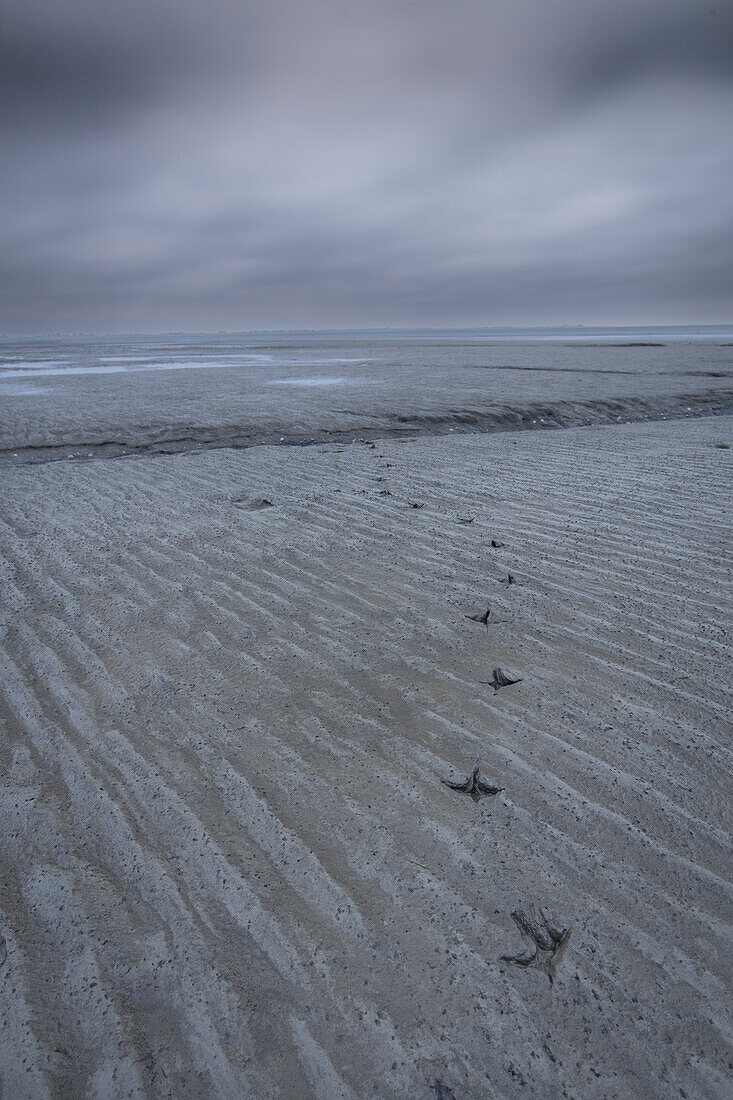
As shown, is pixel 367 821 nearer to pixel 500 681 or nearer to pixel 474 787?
pixel 474 787

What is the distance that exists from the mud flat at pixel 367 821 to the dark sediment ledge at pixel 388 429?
14.3ft

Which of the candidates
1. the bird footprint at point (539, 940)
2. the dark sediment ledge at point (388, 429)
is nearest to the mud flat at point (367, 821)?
the bird footprint at point (539, 940)

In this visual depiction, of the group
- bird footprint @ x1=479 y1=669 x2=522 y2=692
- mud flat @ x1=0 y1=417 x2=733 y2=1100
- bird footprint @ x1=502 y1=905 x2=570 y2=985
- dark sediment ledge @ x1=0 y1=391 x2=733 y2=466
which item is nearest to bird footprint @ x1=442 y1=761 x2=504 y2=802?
mud flat @ x1=0 y1=417 x2=733 y2=1100

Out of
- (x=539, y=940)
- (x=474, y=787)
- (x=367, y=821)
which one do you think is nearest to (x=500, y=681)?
(x=474, y=787)

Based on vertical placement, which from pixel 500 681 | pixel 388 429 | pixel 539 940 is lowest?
pixel 539 940

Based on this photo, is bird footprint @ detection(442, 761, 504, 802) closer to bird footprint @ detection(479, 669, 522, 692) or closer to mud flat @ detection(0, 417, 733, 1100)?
mud flat @ detection(0, 417, 733, 1100)

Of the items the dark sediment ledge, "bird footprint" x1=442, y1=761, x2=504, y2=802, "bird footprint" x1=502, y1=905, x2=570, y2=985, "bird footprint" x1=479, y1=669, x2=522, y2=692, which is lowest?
"bird footprint" x1=502, y1=905, x2=570, y2=985

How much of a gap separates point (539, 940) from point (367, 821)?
23.1 inches

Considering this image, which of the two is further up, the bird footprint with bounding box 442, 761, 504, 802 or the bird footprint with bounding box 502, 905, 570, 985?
the bird footprint with bounding box 442, 761, 504, 802

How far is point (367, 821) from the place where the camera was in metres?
1.88

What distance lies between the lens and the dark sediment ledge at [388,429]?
7852 mm

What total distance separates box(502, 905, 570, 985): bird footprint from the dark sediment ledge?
6997 mm

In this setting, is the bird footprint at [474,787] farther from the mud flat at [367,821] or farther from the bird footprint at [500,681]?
the bird footprint at [500,681]

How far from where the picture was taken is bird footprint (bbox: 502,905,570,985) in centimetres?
147
